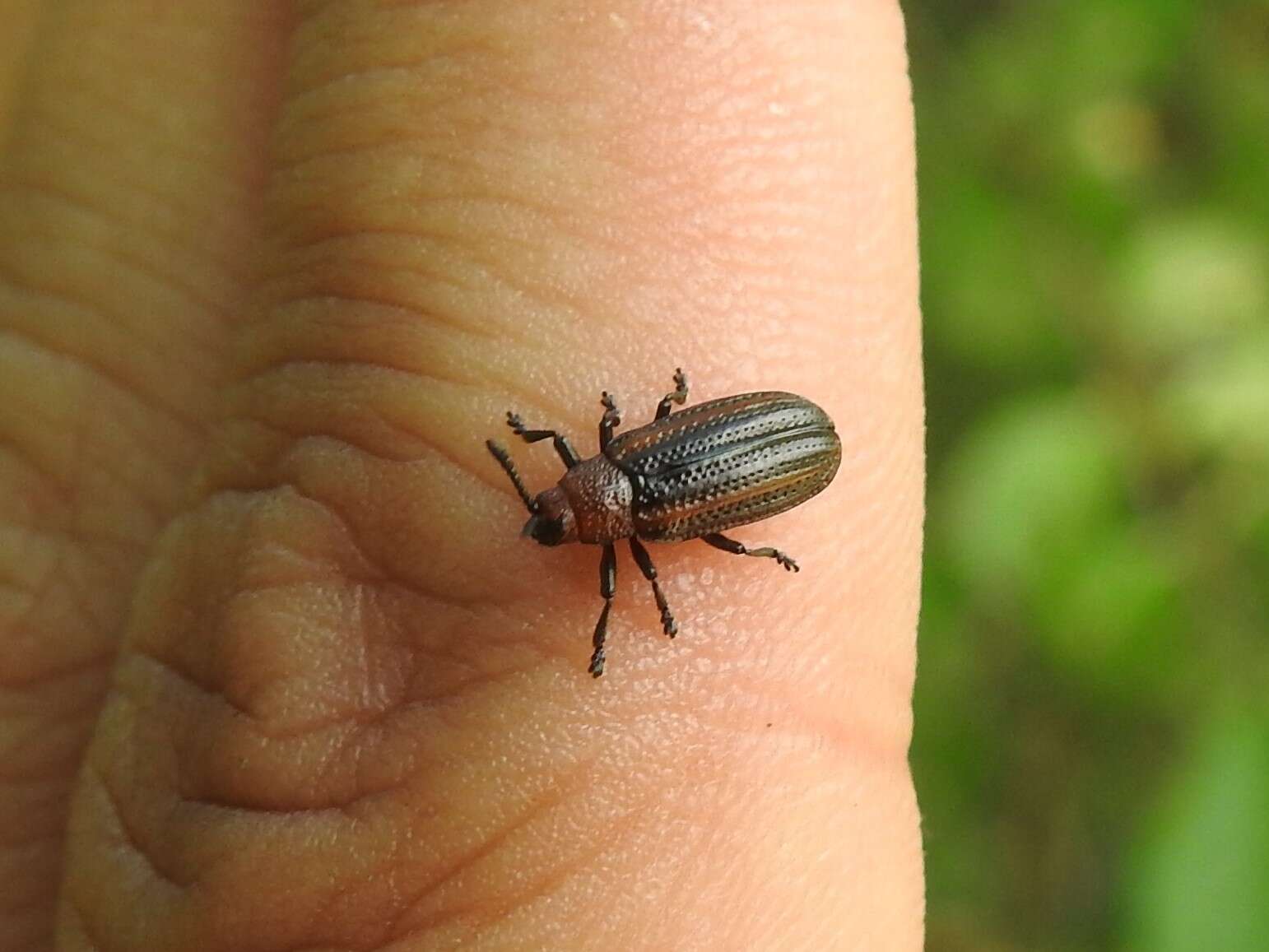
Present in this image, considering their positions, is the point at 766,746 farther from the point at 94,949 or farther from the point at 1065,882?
the point at 1065,882

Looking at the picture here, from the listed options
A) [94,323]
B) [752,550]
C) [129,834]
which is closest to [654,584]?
[752,550]

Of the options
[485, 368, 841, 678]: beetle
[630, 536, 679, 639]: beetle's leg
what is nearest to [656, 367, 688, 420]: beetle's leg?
[485, 368, 841, 678]: beetle

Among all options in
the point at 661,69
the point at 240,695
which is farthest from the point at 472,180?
the point at 240,695

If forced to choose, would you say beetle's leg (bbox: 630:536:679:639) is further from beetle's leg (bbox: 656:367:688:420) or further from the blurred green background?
the blurred green background

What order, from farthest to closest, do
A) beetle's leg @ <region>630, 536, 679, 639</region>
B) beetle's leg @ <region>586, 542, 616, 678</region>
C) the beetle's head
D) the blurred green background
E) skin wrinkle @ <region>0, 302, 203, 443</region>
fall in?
1. the blurred green background
2. skin wrinkle @ <region>0, 302, 203, 443</region>
3. the beetle's head
4. beetle's leg @ <region>630, 536, 679, 639</region>
5. beetle's leg @ <region>586, 542, 616, 678</region>

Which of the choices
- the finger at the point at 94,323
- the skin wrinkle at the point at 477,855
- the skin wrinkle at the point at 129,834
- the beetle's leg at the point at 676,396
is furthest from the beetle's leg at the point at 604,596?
the finger at the point at 94,323

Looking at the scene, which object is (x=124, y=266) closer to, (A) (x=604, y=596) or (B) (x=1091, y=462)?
(A) (x=604, y=596)
